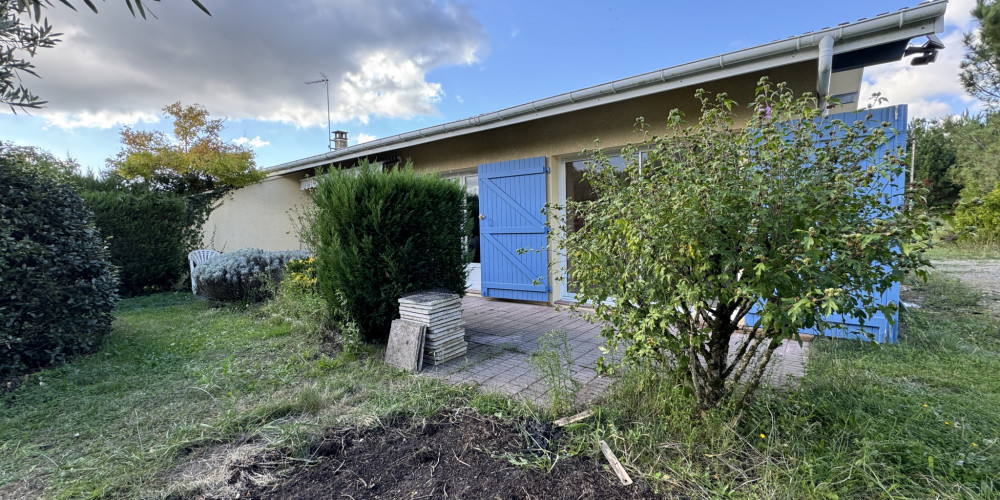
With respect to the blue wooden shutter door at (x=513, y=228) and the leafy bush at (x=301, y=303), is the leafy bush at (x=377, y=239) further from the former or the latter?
the blue wooden shutter door at (x=513, y=228)

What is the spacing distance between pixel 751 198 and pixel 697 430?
3.54 ft

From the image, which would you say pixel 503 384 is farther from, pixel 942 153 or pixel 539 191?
pixel 942 153

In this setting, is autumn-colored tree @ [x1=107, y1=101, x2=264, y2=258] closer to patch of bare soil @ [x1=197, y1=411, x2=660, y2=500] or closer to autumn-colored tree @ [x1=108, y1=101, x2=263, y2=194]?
autumn-colored tree @ [x1=108, y1=101, x2=263, y2=194]

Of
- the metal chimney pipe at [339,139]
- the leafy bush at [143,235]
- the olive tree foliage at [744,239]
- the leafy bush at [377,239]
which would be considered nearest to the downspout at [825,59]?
the olive tree foliage at [744,239]

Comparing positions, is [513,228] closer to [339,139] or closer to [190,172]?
[339,139]

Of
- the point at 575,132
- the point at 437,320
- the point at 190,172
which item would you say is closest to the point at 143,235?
the point at 190,172

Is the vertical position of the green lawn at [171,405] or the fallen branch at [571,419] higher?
the fallen branch at [571,419]

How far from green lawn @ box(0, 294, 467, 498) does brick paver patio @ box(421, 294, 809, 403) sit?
388mm

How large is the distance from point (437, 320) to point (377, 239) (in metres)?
0.88

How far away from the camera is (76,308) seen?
12.1 feet

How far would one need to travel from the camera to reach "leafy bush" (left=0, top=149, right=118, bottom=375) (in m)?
3.21

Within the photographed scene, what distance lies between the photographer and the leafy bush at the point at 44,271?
3.21 meters

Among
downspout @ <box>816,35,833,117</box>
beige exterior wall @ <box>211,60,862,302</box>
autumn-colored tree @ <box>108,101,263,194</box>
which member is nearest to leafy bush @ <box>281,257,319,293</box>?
beige exterior wall @ <box>211,60,862,302</box>

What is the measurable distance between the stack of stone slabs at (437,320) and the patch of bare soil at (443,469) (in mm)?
1102
